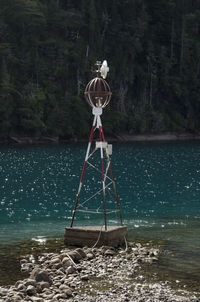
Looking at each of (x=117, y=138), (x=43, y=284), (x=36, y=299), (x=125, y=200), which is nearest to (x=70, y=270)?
(x=43, y=284)

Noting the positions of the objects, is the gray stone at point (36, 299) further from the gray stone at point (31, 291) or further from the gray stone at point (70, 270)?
the gray stone at point (70, 270)

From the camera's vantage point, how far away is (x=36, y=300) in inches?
597

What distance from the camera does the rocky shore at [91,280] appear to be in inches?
614

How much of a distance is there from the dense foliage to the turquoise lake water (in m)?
33.4

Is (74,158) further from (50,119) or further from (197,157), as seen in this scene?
(50,119)

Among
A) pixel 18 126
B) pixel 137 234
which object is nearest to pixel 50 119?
pixel 18 126

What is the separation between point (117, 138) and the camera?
12056cm

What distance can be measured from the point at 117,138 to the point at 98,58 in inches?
773

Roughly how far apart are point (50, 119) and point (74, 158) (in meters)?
35.1

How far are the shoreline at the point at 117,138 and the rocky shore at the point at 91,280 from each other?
3349 inches

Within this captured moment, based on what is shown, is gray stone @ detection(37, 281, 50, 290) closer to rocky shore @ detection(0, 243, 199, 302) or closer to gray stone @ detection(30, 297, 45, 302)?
rocky shore @ detection(0, 243, 199, 302)

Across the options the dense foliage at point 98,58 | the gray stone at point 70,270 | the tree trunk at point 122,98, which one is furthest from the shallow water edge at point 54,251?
the tree trunk at point 122,98

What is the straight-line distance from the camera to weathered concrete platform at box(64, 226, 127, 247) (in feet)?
71.8

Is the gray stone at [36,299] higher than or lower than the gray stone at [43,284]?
lower
